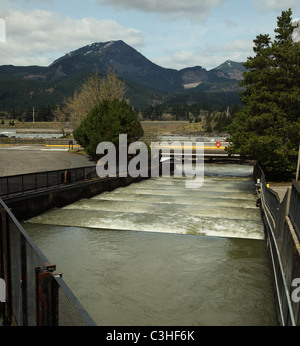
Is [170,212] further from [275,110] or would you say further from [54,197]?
[275,110]

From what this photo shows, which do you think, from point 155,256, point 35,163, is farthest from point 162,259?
point 35,163

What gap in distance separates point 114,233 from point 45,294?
1346 cm

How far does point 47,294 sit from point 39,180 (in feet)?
56.4

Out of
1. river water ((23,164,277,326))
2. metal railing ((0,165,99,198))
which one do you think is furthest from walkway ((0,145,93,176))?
river water ((23,164,277,326))

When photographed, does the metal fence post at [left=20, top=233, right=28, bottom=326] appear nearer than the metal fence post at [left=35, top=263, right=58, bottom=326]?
No

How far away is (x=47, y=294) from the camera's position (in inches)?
181

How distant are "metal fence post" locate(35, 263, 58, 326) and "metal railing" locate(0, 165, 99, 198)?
14586mm

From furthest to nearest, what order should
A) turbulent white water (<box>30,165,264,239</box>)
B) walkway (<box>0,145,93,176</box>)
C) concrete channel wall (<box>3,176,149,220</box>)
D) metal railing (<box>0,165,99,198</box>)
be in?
walkway (<box>0,145,93,176</box>)
turbulent white water (<box>30,165,264,239</box>)
concrete channel wall (<box>3,176,149,220</box>)
metal railing (<box>0,165,99,198</box>)

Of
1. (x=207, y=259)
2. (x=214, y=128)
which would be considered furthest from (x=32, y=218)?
(x=214, y=128)

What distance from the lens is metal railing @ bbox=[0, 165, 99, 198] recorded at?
59.8 ft

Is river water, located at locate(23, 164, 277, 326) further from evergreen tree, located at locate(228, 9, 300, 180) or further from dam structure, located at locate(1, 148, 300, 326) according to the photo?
evergreen tree, located at locate(228, 9, 300, 180)

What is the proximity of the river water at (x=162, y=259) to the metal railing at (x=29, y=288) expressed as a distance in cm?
370

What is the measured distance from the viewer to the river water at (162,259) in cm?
1049

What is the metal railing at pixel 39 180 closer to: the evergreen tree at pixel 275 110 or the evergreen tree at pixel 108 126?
the evergreen tree at pixel 108 126
